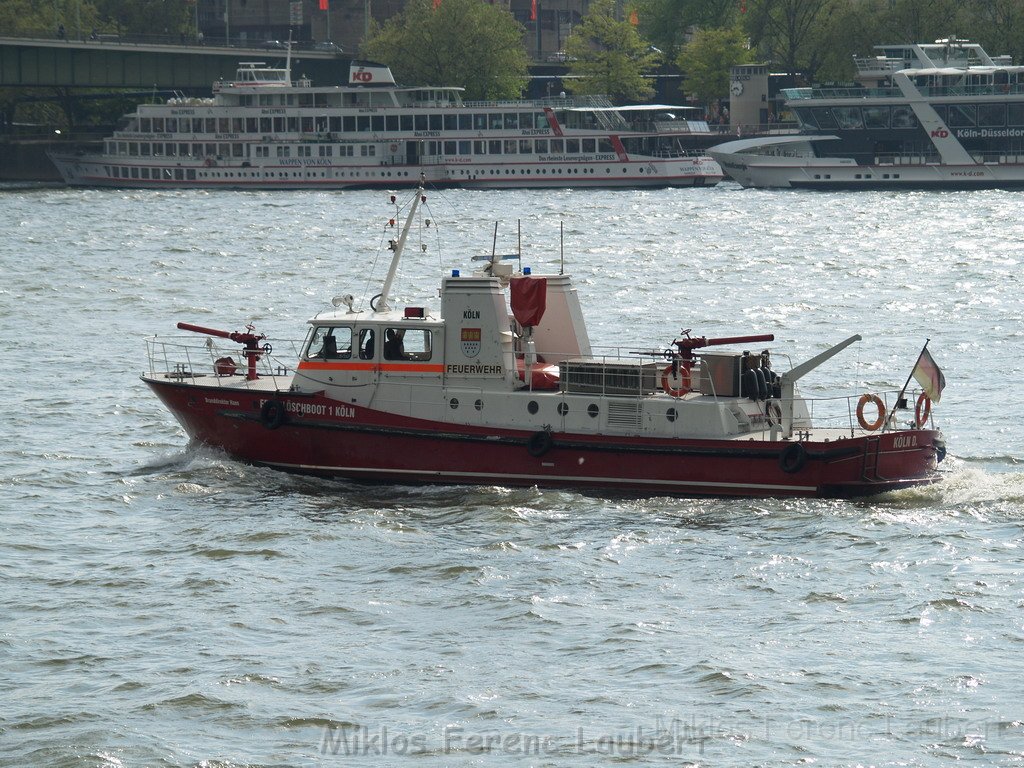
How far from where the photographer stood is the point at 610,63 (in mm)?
127812

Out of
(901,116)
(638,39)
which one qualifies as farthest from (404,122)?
(901,116)

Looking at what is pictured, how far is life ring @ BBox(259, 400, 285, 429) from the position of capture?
2700 centimetres

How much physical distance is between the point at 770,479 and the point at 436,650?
7.81 meters

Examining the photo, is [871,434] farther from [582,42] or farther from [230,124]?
[582,42]

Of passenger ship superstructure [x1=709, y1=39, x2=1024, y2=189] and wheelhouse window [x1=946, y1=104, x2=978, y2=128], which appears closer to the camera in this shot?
wheelhouse window [x1=946, y1=104, x2=978, y2=128]

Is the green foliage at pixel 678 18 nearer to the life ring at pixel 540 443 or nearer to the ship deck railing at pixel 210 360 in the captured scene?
the ship deck railing at pixel 210 360

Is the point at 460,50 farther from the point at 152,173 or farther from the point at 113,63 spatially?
the point at 113,63

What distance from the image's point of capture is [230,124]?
4363 inches

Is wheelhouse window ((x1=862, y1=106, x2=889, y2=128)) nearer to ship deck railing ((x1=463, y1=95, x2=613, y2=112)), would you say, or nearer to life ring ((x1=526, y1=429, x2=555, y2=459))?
ship deck railing ((x1=463, y1=95, x2=613, y2=112))

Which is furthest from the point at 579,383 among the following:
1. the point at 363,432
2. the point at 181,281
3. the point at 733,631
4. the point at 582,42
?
the point at 582,42

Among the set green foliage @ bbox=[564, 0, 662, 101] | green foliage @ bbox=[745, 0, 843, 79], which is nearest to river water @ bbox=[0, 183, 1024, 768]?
green foliage @ bbox=[745, 0, 843, 79]

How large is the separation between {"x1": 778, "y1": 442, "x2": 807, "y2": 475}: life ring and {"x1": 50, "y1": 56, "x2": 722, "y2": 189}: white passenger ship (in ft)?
274

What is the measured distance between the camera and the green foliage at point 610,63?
127750mm

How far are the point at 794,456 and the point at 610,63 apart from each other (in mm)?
106447
